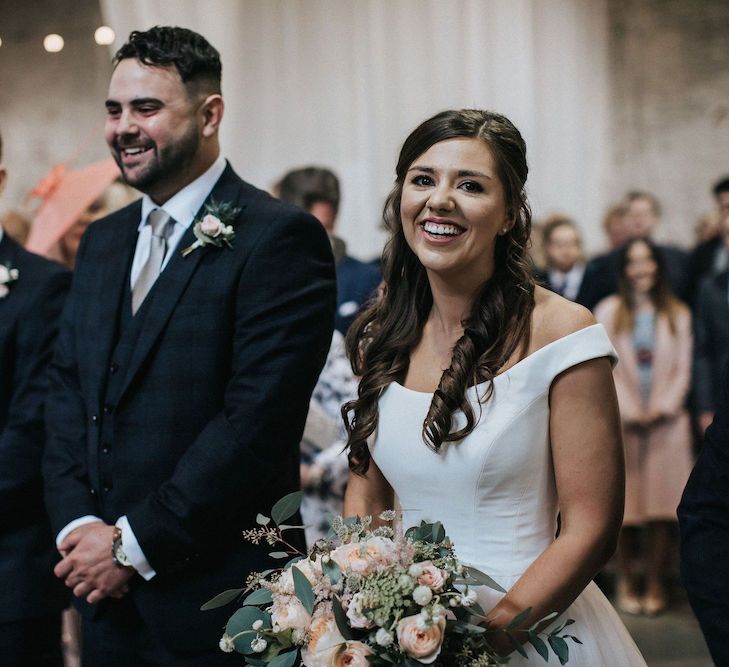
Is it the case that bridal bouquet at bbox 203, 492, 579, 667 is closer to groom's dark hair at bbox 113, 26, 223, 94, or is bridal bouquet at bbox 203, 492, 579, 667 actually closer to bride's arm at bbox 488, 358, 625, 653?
bride's arm at bbox 488, 358, 625, 653

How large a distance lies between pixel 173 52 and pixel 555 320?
1.20 meters

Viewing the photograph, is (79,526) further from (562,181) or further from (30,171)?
(562,181)

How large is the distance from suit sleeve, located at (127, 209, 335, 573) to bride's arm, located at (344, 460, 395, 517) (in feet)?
0.97

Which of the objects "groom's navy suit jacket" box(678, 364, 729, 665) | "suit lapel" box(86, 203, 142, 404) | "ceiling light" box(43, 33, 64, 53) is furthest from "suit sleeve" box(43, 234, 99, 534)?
"ceiling light" box(43, 33, 64, 53)

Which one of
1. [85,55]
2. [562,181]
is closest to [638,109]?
[562,181]

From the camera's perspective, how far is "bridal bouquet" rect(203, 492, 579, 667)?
1694mm

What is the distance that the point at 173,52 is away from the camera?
2648 millimetres

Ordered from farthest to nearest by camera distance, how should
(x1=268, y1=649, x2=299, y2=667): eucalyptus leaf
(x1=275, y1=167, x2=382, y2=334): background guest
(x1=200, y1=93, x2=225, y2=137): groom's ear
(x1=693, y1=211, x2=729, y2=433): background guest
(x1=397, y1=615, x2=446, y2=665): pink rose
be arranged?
(x1=693, y1=211, x2=729, y2=433): background guest → (x1=275, y1=167, x2=382, y2=334): background guest → (x1=200, y1=93, x2=225, y2=137): groom's ear → (x1=268, y1=649, x2=299, y2=667): eucalyptus leaf → (x1=397, y1=615, x2=446, y2=665): pink rose

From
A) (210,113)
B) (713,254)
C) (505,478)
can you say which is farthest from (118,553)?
(713,254)

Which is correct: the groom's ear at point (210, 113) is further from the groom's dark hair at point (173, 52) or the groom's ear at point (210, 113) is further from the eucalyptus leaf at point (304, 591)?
the eucalyptus leaf at point (304, 591)

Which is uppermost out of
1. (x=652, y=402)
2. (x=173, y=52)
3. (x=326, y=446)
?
(x=173, y=52)

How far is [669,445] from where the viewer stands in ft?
17.8

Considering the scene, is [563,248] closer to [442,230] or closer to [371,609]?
[442,230]

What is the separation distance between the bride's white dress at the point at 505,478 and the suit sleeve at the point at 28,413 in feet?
3.79
